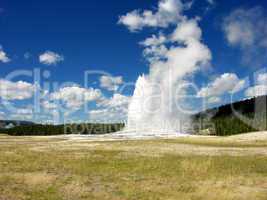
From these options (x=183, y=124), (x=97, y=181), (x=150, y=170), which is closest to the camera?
(x=97, y=181)

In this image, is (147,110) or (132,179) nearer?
(132,179)

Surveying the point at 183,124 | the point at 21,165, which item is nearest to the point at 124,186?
the point at 21,165

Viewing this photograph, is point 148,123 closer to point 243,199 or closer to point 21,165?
point 21,165

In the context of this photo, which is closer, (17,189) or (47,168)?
(17,189)

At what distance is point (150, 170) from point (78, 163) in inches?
363

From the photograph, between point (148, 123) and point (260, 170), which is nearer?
point (260, 170)

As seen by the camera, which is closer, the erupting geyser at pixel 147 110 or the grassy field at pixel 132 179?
the grassy field at pixel 132 179

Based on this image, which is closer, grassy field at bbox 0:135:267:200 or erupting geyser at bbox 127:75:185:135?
grassy field at bbox 0:135:267:200

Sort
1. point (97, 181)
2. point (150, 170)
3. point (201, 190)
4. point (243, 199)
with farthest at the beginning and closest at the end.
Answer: point (150, 170)
point (97, 181)
point (201, 190)
point (243, 199)

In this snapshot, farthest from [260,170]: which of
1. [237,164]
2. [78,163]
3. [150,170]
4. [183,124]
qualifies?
[183,124]

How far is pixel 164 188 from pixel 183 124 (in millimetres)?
175677

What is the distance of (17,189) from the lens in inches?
968

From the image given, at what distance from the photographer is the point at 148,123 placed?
17775 cm

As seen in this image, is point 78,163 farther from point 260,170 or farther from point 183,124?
point 183,124
